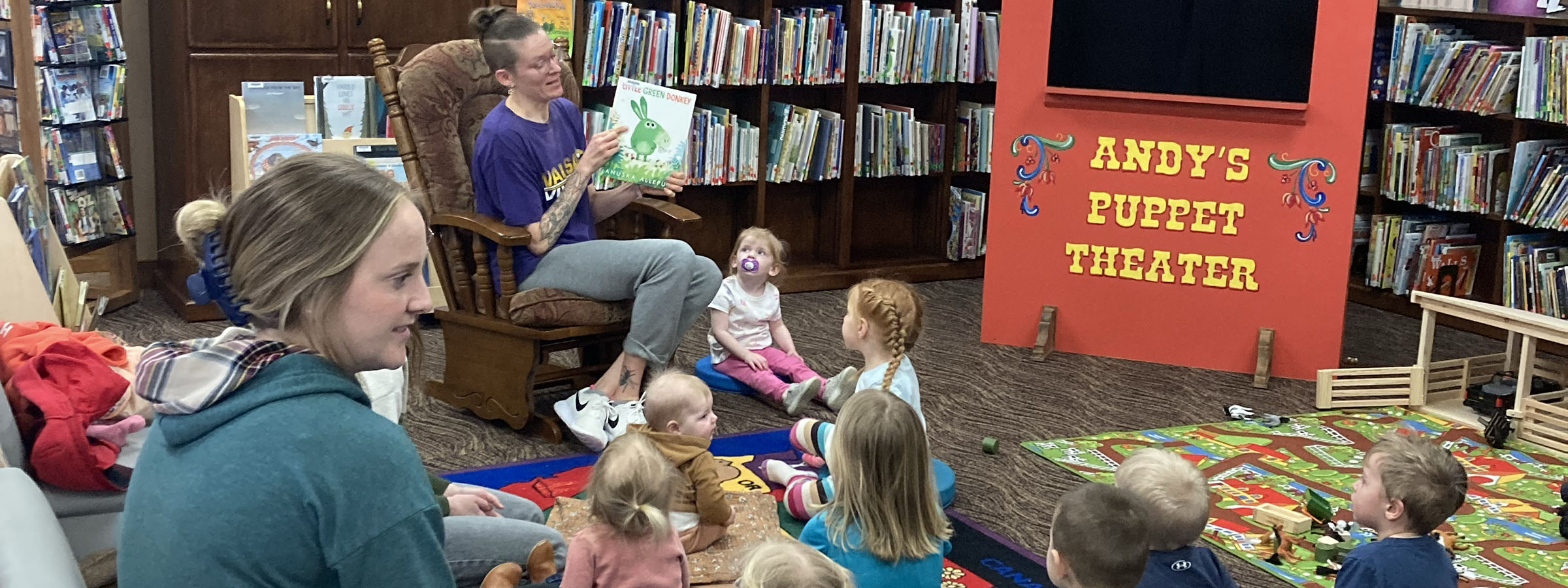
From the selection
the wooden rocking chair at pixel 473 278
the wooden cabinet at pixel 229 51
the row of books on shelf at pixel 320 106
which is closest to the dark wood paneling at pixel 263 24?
the wooden cabinet at pixel 229 51

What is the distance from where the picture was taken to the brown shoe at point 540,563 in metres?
2.72

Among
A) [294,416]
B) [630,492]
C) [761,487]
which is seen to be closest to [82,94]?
[761,487]

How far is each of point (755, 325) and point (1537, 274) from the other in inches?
→ 110

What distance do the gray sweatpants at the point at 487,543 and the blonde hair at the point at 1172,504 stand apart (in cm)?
106

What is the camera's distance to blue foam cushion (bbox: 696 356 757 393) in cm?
455

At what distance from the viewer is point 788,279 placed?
599 centimetres

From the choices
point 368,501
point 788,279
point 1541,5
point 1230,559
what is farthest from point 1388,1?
point 368,501

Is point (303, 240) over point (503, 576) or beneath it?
over

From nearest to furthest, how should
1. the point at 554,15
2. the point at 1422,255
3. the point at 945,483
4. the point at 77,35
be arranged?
the point at 945,483 < the point at 77,35 < the point at 554,15 < the point at 1422,255

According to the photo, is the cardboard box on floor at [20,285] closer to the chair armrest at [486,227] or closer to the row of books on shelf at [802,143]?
the chair armrest at [486,227]

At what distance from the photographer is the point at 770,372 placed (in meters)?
4.48

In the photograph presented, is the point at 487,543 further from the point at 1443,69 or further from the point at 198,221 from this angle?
the point at 1443,69

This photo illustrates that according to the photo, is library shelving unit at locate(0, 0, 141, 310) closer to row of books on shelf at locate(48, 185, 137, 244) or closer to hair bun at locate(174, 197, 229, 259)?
row of books on shelf at locate(48, 185, 137, 244)

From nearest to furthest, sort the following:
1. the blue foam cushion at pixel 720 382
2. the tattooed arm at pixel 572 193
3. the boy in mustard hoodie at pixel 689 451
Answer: the boy in mustard hoodie at pixel 689 451 < the tattooed arm at pixel 572 193 < the blue foam cushion at pixel 720 382
